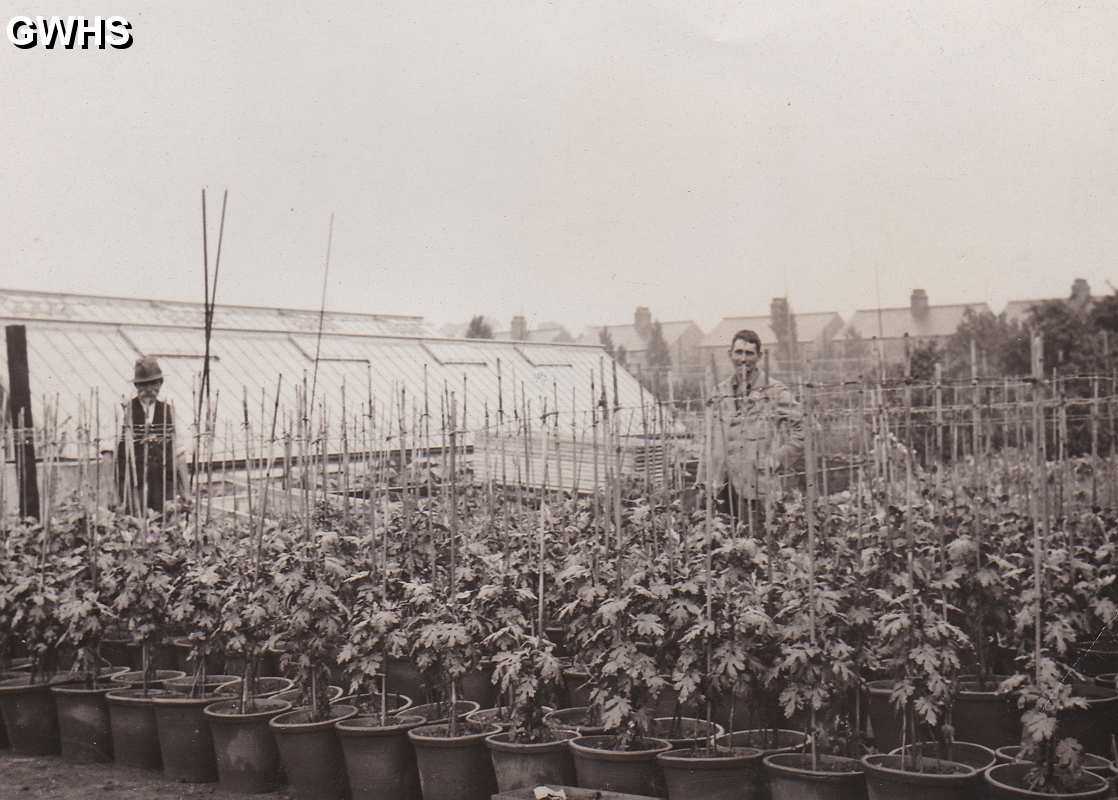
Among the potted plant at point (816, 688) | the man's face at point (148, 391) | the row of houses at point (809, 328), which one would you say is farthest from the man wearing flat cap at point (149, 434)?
the row of houses at point (809, 328)

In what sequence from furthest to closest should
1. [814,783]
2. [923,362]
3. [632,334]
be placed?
[632,334], [923,362], [814,783]

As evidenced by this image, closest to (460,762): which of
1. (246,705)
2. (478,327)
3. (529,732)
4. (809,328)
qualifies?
(529,732)

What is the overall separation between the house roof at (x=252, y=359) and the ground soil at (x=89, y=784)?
6875 millimetres

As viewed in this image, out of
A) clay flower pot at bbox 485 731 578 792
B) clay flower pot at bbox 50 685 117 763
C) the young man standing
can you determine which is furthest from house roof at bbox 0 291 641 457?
clay flower pot at bbox 485 731 578 792

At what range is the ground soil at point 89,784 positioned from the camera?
612 cm

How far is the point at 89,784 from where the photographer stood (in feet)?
21.0

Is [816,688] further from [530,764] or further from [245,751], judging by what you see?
[245,751]

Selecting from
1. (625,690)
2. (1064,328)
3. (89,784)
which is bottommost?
(89,784)

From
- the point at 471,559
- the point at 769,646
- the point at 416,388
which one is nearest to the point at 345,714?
the point at 471,559

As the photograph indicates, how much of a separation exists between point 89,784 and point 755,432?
4987 millimetres

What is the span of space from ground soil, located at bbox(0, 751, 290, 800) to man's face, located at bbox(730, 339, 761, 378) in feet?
13.2

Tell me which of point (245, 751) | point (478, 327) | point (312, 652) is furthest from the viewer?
point (478, 327)

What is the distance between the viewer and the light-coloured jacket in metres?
6.66

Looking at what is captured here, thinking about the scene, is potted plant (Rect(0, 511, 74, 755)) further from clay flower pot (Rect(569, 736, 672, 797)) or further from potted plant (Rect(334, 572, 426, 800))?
clay flower pot (Rect(569, 736, 672, 797))
